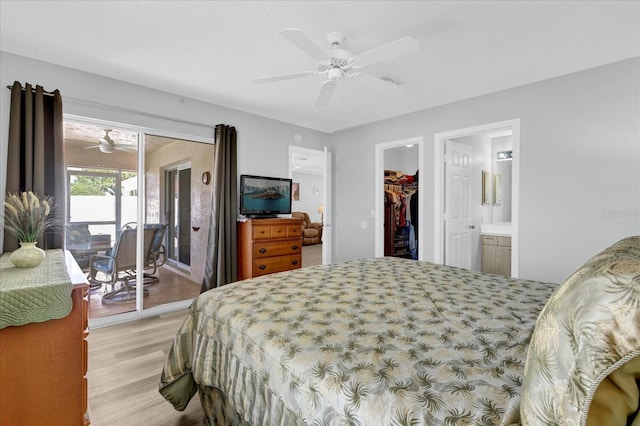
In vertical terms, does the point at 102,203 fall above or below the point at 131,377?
above

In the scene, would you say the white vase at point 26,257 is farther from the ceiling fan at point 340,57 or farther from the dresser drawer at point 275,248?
the dresser drawer at point 275,248

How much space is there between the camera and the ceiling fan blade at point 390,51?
182cm

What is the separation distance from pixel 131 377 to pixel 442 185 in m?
3.70

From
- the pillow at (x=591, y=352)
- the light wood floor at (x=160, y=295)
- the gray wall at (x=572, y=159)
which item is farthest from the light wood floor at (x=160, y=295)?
the gray wall at (x=572, y=159)

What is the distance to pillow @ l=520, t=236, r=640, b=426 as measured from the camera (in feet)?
1.78

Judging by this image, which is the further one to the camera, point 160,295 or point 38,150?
point 160,295

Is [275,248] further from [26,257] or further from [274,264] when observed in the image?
[26,257]

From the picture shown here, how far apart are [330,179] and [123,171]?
112 inches

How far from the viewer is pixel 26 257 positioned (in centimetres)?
174

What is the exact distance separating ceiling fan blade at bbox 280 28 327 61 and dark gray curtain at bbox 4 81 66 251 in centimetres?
235

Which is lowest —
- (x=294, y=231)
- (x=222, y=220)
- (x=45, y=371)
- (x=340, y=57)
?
(x=45, y=371)

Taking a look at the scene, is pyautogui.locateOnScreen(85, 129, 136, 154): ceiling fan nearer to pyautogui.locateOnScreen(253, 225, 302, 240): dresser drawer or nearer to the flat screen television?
the flat screen television

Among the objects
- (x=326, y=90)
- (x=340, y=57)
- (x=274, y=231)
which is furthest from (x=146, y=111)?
(x=340, y=57)

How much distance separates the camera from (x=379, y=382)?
884 millimetres
